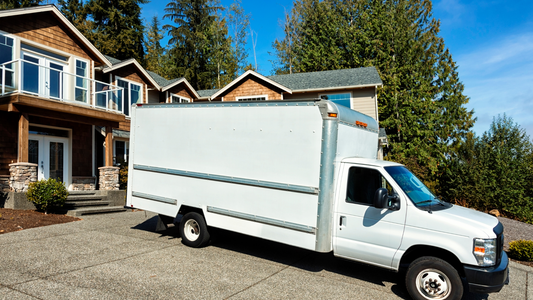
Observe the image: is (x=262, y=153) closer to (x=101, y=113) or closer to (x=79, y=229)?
(x=79, y=229)

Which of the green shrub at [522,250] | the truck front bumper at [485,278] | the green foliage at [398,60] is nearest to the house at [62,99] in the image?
the green foliage at [398,60]

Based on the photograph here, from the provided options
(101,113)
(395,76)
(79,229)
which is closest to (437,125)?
(395,76)

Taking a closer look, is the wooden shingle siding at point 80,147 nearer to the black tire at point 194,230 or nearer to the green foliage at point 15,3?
the black tire at point 194,230

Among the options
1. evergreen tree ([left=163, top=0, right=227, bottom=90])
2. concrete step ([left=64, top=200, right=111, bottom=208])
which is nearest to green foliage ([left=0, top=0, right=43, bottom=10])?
evergreen tree ([left=163, top=0, right=227, bottom=90])

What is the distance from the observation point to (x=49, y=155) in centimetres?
1463

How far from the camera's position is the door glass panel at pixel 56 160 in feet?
48.3

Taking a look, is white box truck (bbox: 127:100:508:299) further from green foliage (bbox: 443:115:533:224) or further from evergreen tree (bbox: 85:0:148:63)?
evergreen tree (bbox: 85:0:148:63)

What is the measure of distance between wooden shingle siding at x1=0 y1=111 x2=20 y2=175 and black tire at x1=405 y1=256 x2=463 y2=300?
13.8m

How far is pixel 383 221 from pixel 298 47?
34788mm

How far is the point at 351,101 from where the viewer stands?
20.6 metres

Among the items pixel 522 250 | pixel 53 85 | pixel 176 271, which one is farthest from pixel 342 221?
pixel 53 85

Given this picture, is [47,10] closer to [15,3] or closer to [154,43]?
[15,3]

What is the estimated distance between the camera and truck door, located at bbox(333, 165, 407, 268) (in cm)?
536

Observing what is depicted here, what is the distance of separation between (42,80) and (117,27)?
25.4 m
